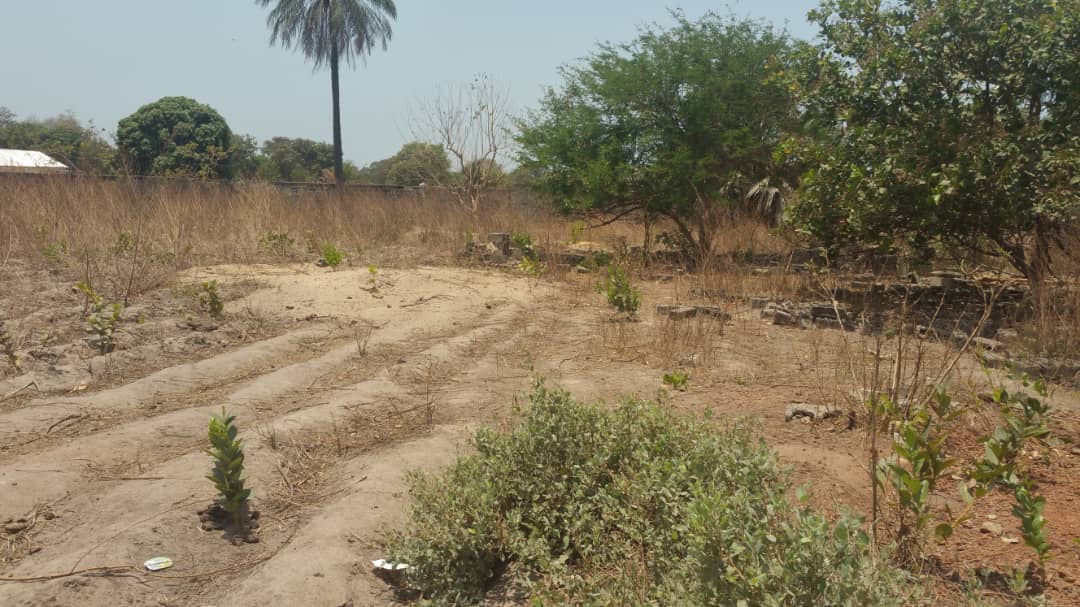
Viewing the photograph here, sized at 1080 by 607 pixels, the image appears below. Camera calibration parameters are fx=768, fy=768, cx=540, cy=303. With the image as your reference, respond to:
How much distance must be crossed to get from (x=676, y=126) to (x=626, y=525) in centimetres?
996

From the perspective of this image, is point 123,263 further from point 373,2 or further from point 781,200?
point 373,2

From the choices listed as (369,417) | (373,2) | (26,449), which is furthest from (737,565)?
(373,2)

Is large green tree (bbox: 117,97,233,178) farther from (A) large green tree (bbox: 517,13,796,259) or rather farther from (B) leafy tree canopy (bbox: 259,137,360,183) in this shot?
(A) large green tree (bbox: 517,13,796,259)

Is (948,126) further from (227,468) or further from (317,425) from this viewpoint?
(227,468)

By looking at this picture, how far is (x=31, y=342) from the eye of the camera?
5023 millimetres

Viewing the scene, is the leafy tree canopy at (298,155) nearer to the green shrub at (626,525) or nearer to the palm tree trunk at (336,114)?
the palm tree trunk at (336,114)

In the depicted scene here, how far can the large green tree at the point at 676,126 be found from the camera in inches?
448

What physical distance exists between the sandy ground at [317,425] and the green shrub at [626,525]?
30 centimetres

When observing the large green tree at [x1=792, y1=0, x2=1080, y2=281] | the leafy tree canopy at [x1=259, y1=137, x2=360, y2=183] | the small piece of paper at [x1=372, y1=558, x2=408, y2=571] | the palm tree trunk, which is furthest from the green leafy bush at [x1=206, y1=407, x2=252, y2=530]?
the leafy tree canopy at [x1=259, y1=137, x2=360, y2=183]

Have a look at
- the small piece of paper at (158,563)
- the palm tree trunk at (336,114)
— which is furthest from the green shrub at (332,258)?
the palm tree trunk at (336,114)

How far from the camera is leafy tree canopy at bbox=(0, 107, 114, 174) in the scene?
11070 mm

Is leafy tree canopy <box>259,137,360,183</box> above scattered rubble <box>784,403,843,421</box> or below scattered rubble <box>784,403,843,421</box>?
above

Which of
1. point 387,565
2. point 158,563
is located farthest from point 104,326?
point 387,565

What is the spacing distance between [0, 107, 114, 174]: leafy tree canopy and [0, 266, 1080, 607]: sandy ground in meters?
5.60
